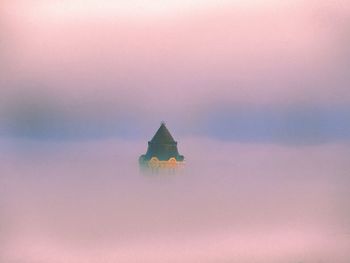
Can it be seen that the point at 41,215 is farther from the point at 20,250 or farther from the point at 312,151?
the point at 312,151

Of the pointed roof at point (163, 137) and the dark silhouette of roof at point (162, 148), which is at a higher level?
the pointed roof at point (163, 137)

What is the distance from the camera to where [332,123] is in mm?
2477

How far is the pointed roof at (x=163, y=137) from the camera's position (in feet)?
7.91

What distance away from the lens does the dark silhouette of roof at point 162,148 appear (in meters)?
2.39

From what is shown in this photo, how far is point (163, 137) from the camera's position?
7.94 feet

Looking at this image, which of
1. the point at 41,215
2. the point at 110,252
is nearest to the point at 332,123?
the point at 110,252

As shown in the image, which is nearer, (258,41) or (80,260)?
(80,260)

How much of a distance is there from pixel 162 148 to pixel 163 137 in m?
0.05

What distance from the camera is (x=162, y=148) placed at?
240 centimetres

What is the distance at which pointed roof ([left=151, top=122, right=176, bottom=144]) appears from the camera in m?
2.41

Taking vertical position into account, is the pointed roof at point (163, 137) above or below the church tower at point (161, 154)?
above

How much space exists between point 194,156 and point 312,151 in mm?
564

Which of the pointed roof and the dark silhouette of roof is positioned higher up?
the pointed roof

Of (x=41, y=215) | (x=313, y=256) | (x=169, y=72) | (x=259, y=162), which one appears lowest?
(x=313, y=256)
